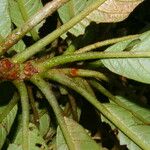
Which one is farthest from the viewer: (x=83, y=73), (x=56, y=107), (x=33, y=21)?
(x=83, y=73)

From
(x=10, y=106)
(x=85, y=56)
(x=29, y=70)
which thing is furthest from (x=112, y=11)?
(x=10, y=106)

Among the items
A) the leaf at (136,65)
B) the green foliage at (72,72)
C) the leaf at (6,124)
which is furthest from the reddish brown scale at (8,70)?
the leaf at (136,65)

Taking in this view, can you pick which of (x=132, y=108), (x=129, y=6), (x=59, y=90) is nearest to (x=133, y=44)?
(x=129, y=6)

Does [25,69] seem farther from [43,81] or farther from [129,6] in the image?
[129,6]

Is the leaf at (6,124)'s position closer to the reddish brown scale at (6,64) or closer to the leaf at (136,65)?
the reddish brown scale at (6,64)

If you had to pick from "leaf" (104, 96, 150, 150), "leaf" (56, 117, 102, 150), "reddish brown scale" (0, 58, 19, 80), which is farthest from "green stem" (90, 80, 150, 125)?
"reddish brown scale" (0, 58, 19, 80)

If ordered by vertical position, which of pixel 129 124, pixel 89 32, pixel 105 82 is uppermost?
pixel 89 32

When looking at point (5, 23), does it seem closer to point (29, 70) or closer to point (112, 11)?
point (29, 70)

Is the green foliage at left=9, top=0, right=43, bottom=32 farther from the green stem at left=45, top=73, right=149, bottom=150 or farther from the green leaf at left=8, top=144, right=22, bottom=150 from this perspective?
the green leaf at left=8, top=144, right=22, bottom=150

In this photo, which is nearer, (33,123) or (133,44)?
(133,44)
